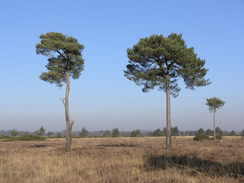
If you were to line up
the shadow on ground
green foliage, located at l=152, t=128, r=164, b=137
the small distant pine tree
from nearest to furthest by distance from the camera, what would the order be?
the shadow on ground, the small distant pine tree, green foliage, located at l=152, t=128, r=164, b=137

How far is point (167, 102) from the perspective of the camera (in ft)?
71.5

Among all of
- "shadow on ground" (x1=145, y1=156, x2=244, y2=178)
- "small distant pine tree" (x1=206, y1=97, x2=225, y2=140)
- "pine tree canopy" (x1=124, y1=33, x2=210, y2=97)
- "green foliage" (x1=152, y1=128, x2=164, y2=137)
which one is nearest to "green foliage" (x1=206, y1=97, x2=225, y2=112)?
"small distant pine tree" (x1=206, y1=97, x2=225, y2=140)

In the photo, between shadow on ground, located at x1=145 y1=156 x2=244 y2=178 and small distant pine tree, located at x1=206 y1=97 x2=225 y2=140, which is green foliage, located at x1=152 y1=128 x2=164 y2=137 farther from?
shadow on ground, located at x1=145 y1=156 x2=244 y2=178

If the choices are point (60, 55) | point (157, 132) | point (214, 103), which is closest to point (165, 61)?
point (60, 55)

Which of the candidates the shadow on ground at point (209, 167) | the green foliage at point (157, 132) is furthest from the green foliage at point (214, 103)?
the green foliage at point (157, 132)

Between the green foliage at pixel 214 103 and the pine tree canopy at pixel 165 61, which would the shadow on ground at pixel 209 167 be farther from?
the green foliage at pixel 214 103

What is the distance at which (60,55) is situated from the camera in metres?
21.3

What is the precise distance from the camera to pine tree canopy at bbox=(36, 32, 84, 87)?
20.3m

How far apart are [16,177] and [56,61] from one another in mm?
14113

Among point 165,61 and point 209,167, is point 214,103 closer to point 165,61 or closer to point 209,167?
point 165,61

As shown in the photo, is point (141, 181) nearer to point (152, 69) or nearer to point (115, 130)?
point (152, 69)

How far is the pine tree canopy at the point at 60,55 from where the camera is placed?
20281 millimetres

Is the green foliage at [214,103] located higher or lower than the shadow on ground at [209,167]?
higher

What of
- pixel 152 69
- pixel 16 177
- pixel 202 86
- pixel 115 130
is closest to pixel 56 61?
pixel 152 69
